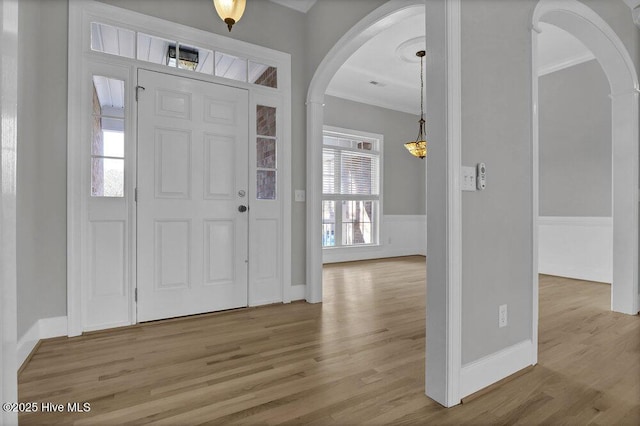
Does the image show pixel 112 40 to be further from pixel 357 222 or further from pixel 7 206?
pixel 357 222

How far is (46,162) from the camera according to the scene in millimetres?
2309

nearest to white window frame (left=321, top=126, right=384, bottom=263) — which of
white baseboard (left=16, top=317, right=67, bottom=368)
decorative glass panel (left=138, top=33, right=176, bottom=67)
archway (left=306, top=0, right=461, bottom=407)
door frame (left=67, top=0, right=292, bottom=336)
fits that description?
door frame (left=67, top=0, right=292, bottom=336)

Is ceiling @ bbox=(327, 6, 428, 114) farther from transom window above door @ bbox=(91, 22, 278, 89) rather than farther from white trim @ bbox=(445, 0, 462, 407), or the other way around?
white trim @ bbox=(445, 0, 462, 407)

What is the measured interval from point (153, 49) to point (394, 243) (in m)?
5.32

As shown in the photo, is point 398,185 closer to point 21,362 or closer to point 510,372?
point 510,372

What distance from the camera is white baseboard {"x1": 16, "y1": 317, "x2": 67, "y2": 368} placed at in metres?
2.03

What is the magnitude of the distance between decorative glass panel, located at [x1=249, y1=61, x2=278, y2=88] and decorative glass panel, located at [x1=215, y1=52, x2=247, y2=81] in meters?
0.07

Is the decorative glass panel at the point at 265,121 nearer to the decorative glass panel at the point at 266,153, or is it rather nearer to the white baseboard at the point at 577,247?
the decorative glass panel at the point at 266,153

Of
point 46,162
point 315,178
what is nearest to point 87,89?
point 46,162

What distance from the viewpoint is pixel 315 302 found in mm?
3291

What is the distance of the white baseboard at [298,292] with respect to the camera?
11.0ft

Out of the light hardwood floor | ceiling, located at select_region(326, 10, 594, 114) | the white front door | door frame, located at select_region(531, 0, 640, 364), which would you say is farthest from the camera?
ceiling, located at select_region(326, 10, 594, 114)

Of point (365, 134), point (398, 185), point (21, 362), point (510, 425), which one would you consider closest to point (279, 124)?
point (21, 362)

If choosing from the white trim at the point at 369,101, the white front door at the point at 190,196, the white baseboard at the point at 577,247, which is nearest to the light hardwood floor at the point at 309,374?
the white front door at the point at 190,196
